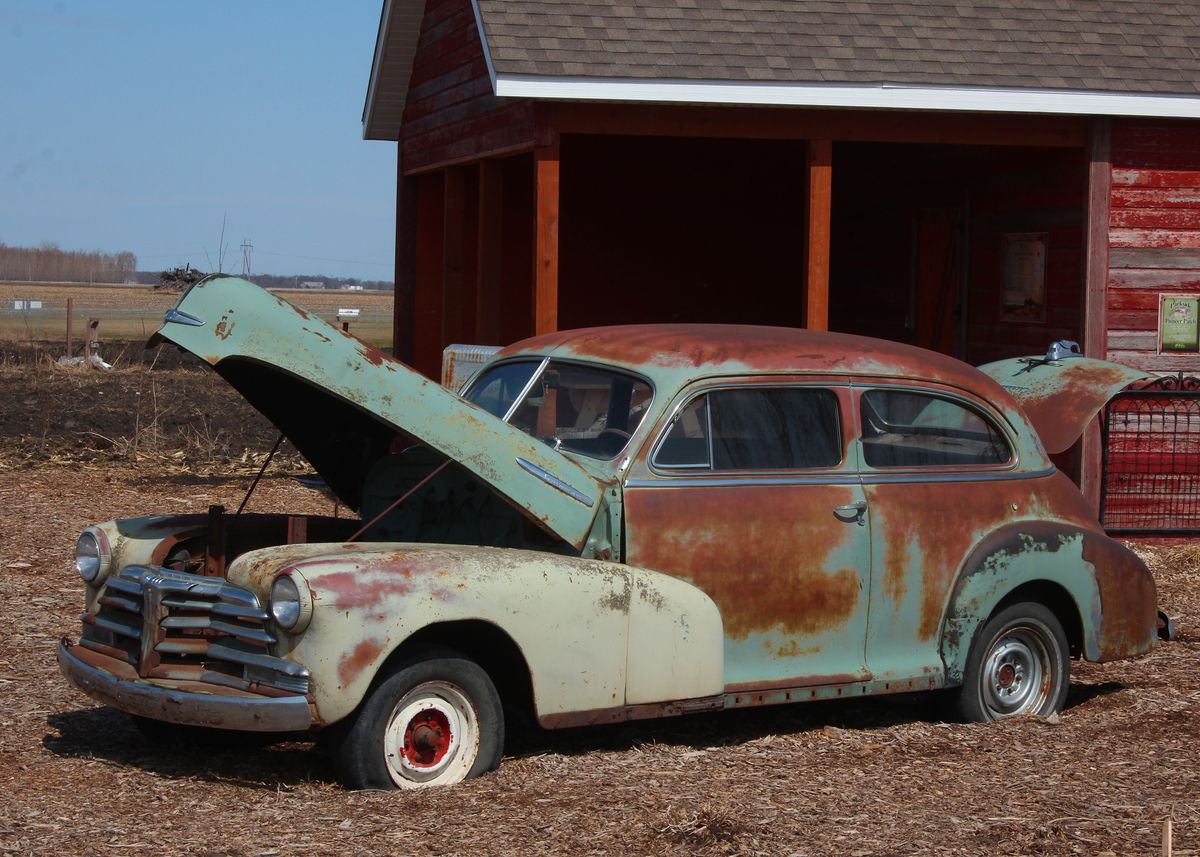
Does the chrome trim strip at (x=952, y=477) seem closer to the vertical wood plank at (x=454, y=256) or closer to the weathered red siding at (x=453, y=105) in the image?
the weathered red siding at (x=453, y=105)

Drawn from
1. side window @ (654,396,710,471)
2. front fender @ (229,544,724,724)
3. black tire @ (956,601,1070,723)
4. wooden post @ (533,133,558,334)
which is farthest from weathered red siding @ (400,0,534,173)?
front fender @ (229,544,724,724)

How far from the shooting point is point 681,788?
5.27 metres

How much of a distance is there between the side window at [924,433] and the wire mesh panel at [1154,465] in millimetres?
5698

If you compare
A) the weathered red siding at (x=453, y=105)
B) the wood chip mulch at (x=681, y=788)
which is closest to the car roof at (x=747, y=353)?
the wood chip mulch at (x=681, y=788)

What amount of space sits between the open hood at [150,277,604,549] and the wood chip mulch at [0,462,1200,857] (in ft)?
3.20

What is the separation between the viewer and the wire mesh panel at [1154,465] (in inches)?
466

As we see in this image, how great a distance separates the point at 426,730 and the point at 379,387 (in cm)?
117

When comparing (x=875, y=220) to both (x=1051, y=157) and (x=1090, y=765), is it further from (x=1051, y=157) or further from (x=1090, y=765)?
(x=1090, y=765)

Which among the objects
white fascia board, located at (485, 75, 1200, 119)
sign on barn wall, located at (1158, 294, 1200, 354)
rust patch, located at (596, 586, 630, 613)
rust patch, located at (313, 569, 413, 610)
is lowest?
rust patch, located at (596, 586, 630, 613)

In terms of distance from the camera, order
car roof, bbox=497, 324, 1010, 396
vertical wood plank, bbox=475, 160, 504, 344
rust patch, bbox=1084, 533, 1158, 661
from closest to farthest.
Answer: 1. car roof, bbox=497, 324, 1010, 396
2. rust patch, bbox=1084, 533, 1158, 661
3. vertical wood plank, bbox=475, 160, 504, 344

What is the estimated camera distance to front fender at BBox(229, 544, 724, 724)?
4941 mm

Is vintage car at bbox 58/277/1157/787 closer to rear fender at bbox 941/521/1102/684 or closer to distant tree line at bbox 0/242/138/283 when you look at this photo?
rear fender at bbox 941/521/1102/684

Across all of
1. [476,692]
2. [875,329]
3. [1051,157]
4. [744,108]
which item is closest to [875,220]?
[875,329]

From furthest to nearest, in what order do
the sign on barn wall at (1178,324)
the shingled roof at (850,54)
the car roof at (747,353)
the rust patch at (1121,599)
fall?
the sign on barn wall at (1178,324), the shingled roof at (850,54), the rust patch at (1121,599), the car roof at (747,353)
